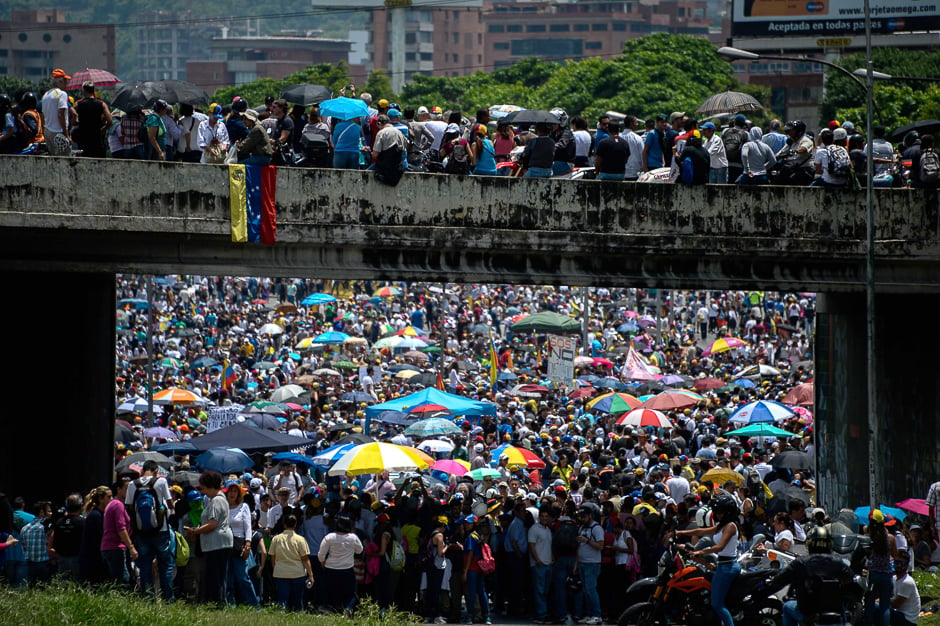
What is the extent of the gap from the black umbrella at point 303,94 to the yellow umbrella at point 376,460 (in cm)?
607

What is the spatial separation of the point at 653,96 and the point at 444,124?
73.9 meters

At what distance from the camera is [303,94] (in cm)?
2338

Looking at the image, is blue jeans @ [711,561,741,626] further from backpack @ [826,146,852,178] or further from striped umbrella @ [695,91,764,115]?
striped umbrella @ [695,91,764,115]

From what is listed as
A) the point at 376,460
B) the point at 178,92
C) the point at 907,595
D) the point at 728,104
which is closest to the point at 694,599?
the point at 907,595

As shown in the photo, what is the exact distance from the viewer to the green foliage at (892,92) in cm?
5659

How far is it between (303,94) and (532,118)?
13.6 feet

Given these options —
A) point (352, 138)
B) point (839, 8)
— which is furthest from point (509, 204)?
point (839, 8)

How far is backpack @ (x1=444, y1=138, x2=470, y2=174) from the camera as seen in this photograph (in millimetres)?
19781

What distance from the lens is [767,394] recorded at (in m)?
33.9

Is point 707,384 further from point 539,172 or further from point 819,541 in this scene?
point 819,541

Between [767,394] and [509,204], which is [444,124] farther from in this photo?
[767,394]

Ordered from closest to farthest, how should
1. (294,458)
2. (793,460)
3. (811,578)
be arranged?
(811,578), (294,458), (793,460)

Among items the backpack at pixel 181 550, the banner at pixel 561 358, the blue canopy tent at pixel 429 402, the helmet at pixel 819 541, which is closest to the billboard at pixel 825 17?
the banner at pixel 561 358

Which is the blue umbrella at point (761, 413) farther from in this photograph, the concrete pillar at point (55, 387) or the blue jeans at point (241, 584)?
the blue jeans at point (241, 584)
